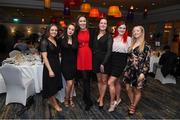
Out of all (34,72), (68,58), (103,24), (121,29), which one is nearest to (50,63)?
(68,58)

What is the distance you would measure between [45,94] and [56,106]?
0.34 meters

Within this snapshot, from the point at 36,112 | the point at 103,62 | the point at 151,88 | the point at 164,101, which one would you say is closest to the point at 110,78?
the point at 103,62

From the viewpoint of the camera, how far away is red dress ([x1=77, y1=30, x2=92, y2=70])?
152 inches

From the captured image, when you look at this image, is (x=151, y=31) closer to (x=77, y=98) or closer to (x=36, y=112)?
(x=77, y=98)

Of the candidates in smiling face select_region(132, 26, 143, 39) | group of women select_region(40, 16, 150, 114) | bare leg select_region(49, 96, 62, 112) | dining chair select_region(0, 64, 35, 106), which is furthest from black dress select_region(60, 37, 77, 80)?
smiling face select_region(132, 26, 143, 39)

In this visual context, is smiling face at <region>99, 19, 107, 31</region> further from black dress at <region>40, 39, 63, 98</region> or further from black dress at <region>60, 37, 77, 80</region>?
black dress at <region>40, 39, 63, 98</region>

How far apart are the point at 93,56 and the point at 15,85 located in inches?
59.3

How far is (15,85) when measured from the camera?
4.07 metres

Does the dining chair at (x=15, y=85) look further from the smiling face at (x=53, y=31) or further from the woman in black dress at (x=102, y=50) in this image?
the woman in black dress at (x=102, y=50)

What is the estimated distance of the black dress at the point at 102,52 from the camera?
3.74m

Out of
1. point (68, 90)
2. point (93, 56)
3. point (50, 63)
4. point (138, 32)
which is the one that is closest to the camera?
point (138, 32)

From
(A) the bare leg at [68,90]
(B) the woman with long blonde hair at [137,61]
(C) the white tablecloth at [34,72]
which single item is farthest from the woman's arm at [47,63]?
(B) the woman with long blonde hair at [137,61]

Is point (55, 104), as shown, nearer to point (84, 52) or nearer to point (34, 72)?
point (34, 72)

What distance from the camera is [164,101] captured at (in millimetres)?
4930
